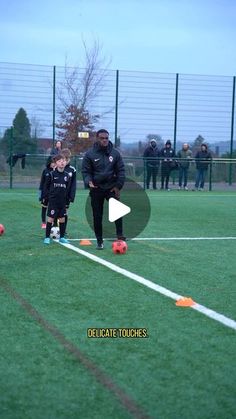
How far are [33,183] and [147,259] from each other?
64.4ft

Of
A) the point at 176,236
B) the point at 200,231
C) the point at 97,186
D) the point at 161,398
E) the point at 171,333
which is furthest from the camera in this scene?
the point at 200,231

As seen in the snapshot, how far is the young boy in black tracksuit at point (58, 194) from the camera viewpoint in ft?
35.9

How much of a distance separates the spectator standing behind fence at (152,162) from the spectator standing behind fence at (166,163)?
0.29m

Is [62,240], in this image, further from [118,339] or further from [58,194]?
[118,339]

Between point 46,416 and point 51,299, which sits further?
point 51,299

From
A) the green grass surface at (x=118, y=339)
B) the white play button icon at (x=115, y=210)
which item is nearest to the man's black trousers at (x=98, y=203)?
the white play button icon at (x=115, y=210)

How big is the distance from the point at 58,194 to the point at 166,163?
684 inches

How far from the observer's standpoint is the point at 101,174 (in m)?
10.2

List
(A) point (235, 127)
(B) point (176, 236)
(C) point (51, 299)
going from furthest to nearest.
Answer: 1. (A) point (235, 127)
2. (B) point (176, 236)
3. (C) point (51, 299)

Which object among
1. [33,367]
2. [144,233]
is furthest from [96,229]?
[33,367]

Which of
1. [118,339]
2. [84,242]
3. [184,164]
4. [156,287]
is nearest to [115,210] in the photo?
[84,242]

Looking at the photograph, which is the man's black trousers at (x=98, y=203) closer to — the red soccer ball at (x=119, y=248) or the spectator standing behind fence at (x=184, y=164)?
the red soccer ball at (x=119, y=248)

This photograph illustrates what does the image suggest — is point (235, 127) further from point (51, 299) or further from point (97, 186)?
point (51, 299)

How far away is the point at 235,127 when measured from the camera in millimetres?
33531
